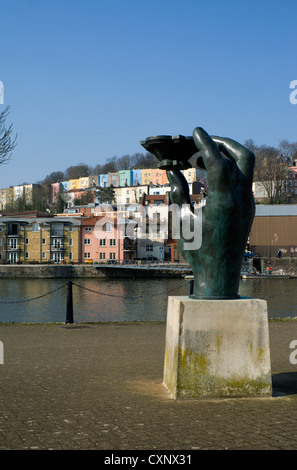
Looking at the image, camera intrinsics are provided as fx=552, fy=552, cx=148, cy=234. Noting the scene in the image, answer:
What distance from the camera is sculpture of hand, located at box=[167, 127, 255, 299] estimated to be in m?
7.16

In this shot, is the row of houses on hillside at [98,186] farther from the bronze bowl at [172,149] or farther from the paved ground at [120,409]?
the bronze bowl at [172,149]

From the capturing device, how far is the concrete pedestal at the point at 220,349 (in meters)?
6.72

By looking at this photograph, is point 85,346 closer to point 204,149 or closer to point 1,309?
point 204,149

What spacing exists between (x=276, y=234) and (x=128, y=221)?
21698 millimetres

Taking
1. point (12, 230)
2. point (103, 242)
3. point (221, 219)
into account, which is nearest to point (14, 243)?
point (12, 230)

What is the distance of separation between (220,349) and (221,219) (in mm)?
1657

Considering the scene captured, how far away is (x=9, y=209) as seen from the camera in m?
132

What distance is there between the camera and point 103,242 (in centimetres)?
8125

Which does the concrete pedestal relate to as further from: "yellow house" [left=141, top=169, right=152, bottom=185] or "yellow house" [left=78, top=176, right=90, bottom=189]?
"yellow house" [left=78, top=176, right=90, bottom=189]

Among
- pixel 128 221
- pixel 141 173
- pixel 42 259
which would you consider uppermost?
pixel 141 173

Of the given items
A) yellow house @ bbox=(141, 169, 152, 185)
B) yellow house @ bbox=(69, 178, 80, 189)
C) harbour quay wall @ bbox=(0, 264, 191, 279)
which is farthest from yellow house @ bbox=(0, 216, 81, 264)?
yellow house @ bbox=(69, 178, 80, 189)

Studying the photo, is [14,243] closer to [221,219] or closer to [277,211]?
[277,211]

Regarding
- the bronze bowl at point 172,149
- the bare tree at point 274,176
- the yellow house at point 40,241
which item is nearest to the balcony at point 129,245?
the yellow house at point 40,241

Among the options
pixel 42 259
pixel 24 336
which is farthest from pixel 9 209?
pixel 24 336
